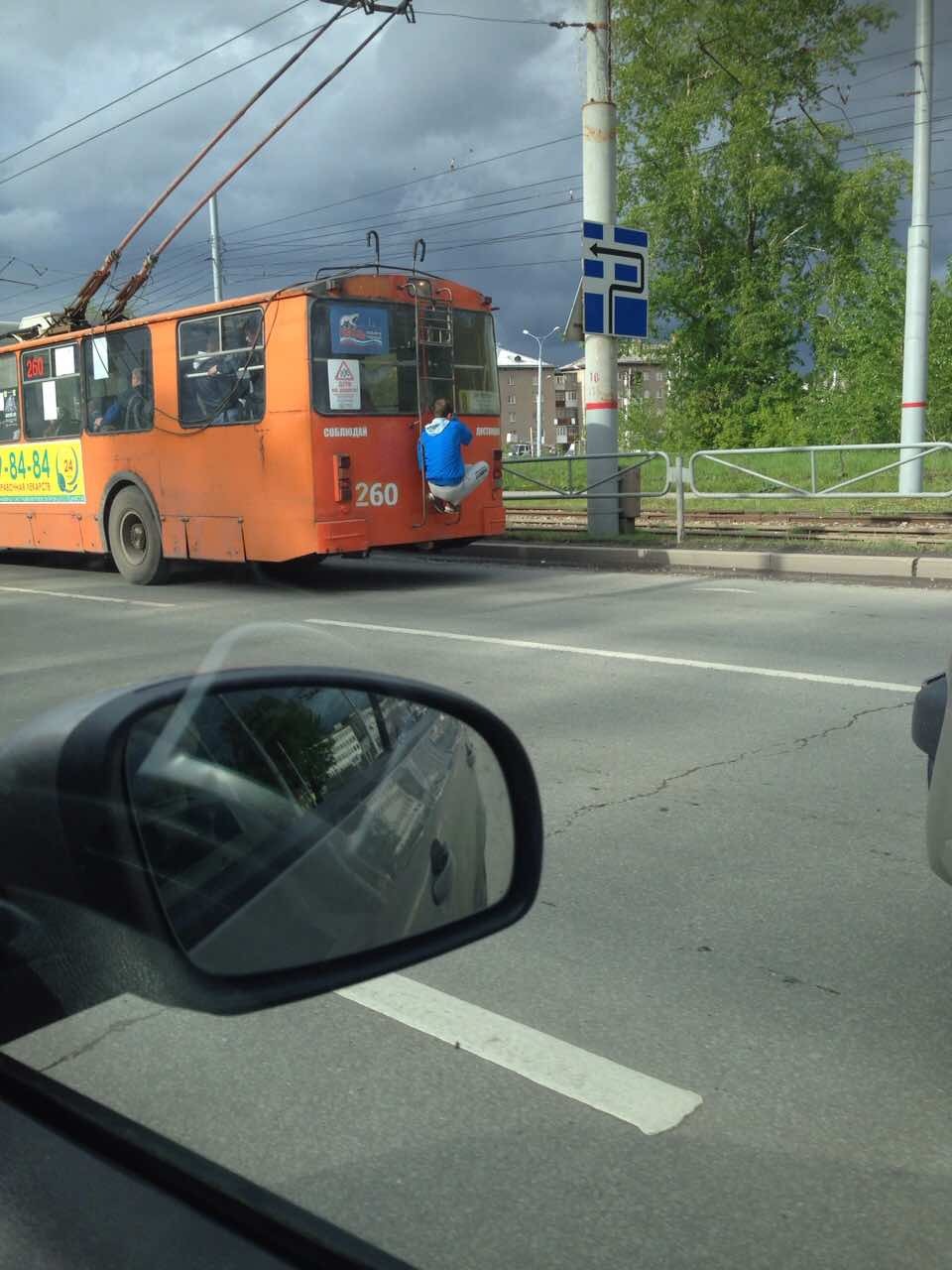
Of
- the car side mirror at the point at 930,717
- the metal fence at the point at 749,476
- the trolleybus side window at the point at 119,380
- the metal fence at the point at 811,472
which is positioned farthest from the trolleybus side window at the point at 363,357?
the car side mirror at the point at 930,717

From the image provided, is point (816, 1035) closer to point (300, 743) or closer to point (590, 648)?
point (300, 743)

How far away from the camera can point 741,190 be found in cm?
3981

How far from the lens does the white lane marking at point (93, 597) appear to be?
11.3m

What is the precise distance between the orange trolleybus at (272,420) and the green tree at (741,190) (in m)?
27.7

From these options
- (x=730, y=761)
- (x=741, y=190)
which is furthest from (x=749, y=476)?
(x=741, y=190)

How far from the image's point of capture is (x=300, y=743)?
149 cm

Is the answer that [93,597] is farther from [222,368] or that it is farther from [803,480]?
[803,480]

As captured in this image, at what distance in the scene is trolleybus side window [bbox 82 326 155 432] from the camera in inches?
527

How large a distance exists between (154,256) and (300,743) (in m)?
13.6

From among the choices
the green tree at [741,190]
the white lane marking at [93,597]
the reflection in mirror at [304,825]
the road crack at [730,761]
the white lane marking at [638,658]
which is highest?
the green tree at [741,190]

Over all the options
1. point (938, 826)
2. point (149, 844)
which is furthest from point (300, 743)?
point (938, 826)

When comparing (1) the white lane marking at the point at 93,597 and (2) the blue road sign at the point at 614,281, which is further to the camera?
(2) the blue road sign at the point at 614,281

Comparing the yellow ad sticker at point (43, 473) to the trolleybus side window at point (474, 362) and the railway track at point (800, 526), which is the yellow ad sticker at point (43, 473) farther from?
the railway track at point (800, 526)

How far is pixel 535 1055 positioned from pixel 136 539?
12022mm
